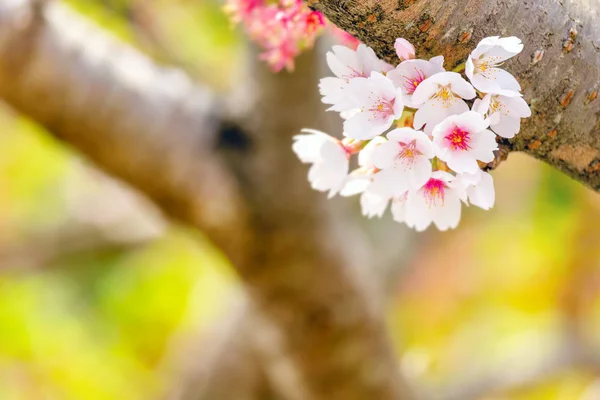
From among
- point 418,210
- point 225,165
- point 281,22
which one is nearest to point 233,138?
point 225,165

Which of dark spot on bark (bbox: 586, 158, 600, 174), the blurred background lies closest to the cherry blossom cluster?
dark spot on bark (bbox: 586, 158, 600, 174)

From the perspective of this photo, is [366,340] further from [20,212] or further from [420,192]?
[20,212]

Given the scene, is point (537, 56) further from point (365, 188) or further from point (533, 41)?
point (365, 188)

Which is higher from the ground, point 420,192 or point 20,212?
point 20,212

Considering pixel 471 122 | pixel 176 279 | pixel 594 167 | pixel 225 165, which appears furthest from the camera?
pixel 176 279

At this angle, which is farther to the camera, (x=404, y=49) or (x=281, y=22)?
(x=281, y=22)

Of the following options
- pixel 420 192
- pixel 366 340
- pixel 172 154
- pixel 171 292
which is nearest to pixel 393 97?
pixel 420 192

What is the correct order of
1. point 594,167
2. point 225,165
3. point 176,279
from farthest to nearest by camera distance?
point 176,279 → point 225,165 → point 594,167

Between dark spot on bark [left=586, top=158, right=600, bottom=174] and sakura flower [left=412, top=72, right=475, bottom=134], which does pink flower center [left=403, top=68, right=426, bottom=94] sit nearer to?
sakura flower [left=412, top=72, right=475, bottom=134]
